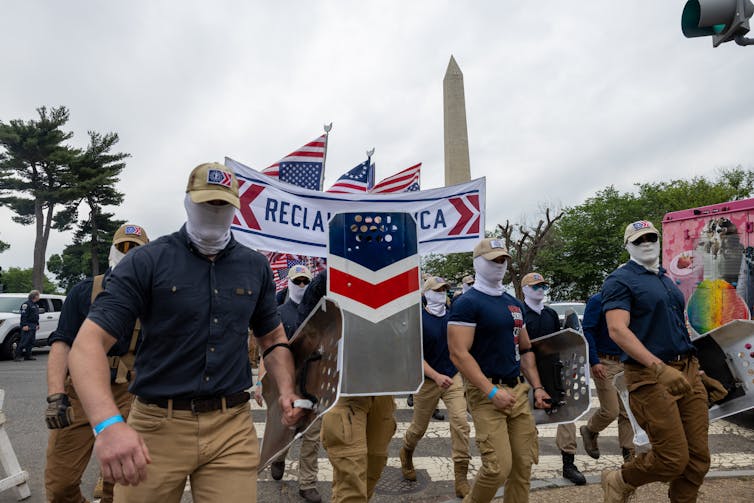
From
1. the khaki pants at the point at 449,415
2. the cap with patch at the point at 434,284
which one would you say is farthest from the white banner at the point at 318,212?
the khaki pants at the point at 449,415

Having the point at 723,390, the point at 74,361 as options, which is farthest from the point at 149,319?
the point at 723,390

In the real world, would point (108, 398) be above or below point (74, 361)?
below

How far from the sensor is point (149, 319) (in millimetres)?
2180

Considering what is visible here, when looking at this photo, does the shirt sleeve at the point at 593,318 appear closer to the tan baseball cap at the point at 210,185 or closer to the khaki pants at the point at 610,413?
the khaki pants at the point at 610,413

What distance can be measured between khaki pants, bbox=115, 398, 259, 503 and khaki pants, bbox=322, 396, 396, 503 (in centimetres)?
113

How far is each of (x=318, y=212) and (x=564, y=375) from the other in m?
2.71

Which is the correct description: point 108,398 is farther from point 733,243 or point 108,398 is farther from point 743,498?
point 733,243

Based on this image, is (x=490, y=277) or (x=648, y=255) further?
(x=490, y=277)

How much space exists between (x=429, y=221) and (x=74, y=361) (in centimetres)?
428

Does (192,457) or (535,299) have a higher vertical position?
(535,299)

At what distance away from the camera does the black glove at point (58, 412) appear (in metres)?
2.66

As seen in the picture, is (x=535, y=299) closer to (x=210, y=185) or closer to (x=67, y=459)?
(x=210, y=185)

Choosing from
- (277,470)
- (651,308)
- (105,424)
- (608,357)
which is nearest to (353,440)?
(105,424)

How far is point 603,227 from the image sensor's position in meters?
38.0
